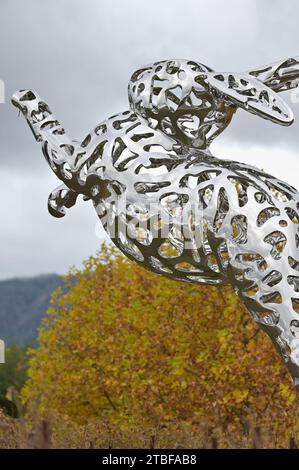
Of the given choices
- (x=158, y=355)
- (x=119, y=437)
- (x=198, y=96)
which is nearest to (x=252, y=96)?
(x=198, y=96)

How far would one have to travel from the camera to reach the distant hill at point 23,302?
5812 centimetres

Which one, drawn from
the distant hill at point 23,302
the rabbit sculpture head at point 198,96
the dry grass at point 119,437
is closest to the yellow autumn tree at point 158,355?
the dry grass at point 119,437

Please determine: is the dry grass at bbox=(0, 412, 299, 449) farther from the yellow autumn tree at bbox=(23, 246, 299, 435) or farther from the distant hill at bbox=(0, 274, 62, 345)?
the distant hill at bbox=(0, 274, 62, 345)

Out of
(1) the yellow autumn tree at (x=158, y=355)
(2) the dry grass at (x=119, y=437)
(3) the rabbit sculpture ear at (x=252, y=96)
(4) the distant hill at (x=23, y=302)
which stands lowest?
(2) the dry grass at (x=119, y=437)

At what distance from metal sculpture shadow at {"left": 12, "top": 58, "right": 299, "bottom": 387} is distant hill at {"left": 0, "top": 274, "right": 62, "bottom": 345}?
5332cm

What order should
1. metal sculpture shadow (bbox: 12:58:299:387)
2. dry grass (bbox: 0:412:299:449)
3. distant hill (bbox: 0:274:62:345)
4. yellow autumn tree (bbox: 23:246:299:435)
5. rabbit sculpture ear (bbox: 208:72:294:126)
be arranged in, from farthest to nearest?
distant hill (bbox: 0:274:62:345), yellow autumn tree (bbox: 23:246:299:435), dry grass (bbox: 0:412:299:449), rabbit sculpture ear (bbox: 208:72:294:126), metal sculpture shadow (bbox: 12:58:299:387)

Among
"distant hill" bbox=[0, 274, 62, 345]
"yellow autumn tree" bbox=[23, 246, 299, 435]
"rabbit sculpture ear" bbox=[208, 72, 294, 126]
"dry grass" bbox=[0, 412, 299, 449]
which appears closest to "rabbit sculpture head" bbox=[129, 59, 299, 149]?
"rabbit sculpture ear" bbox=[208, 72, 294, 126]

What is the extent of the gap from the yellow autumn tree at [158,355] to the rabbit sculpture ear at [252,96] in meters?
2.76

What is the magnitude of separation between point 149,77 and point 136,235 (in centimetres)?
87

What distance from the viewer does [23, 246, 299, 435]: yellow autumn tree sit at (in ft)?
25.2

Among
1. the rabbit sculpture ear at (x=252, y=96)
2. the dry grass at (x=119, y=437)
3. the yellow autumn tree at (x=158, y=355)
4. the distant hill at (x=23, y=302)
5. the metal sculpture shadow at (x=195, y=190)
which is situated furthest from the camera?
the distant hill at (x=23, y=302)

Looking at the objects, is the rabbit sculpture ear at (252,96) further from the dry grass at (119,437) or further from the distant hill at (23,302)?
the distant hill at (23,302)
